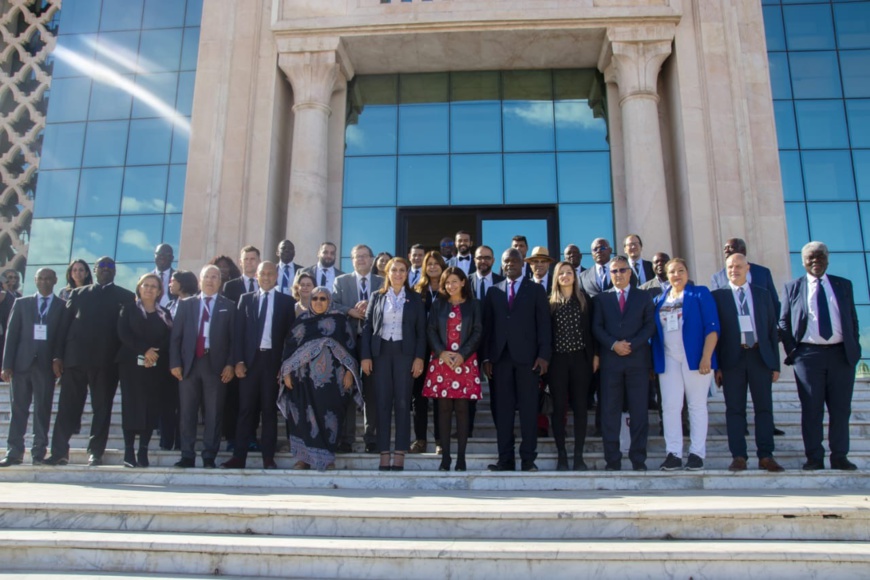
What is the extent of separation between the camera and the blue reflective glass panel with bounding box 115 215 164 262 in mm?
13578

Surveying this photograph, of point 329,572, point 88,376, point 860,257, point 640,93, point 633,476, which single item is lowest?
point 329,572

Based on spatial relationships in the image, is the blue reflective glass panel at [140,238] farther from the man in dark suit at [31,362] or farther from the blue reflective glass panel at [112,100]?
the man in dark suit at [31,362]

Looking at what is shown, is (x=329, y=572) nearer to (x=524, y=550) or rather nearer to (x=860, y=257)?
(x=524, y=550)

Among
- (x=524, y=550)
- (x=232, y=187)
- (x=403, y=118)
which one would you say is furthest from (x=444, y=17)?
(x=524, y=550)

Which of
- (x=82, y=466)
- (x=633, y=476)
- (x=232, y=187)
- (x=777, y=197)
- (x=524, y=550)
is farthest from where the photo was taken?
(x=232, y=187)

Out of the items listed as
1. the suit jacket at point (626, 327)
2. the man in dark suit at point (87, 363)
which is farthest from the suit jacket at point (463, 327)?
the man in dark suit at point (87, 363)

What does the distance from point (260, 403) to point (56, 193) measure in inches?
377

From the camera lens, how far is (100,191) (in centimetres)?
1398

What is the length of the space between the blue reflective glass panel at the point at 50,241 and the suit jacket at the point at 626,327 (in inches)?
443

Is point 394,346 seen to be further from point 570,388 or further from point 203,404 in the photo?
point 203,404

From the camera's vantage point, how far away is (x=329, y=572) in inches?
163

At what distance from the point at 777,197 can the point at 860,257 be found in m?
2.22

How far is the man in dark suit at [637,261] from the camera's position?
28.7 feet

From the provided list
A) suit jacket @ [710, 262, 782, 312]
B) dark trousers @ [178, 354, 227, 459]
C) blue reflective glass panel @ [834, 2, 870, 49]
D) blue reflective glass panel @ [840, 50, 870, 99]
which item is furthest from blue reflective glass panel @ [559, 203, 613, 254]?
dark trousers @ [178, 354, 227, 459]
